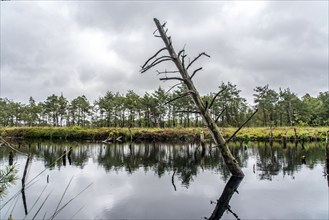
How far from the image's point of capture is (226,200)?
1048cm

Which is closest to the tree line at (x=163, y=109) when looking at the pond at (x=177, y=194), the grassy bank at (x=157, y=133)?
the grassy bank at (x=157, y=133)

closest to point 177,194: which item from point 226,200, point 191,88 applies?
point 226,200

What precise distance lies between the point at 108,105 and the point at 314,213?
2775 inches

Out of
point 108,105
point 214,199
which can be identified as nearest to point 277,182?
point 214,199

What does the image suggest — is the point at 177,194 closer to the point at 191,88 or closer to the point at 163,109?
the point at 191,88

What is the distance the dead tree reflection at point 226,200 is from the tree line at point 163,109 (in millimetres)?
48188

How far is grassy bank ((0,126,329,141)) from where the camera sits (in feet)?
143

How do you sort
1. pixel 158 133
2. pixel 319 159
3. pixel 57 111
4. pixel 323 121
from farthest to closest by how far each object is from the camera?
1. pixel 57 111
2. pixel 323 121
3. pixel 158 133
4. pixel 319 159

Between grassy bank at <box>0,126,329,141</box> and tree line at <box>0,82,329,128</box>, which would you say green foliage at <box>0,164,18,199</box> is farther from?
tree line at <box>0,82,329,128</box>

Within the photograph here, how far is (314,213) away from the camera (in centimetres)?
852

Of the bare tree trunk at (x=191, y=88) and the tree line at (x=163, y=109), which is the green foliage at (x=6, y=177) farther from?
the tree line at (x=163, y=109)

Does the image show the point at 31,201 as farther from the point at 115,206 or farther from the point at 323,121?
the point at 323,121

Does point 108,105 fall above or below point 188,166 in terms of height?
above

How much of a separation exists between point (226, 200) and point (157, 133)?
39.2 meters
